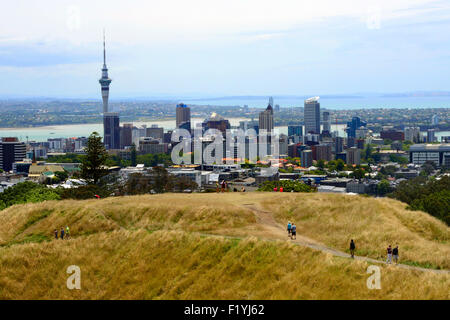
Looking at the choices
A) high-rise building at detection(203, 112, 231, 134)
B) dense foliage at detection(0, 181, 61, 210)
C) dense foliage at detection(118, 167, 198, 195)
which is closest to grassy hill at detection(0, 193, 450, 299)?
dense foliage at detection(0, 181, 61, 210)

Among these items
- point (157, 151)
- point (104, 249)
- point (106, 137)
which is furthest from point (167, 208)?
point (106, 137)

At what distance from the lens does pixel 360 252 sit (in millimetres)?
17047

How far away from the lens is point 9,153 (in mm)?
129250

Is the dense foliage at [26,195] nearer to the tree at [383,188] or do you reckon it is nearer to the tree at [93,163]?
the tree at [93,163]

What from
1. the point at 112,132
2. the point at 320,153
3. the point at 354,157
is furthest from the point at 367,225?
the point at 112,132

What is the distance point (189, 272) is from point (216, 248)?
4.04 feet

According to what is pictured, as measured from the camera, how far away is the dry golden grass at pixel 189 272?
14672mm

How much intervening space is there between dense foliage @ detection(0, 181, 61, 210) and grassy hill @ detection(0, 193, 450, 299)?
11.3 metres

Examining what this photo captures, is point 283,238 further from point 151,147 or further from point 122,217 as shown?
point 151,147

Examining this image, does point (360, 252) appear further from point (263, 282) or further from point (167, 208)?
point (167, 208)

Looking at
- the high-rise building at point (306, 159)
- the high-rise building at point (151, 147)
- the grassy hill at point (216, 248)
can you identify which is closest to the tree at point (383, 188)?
the high-rise building at point (306, 159)

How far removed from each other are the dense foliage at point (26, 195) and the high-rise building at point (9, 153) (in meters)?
91.8

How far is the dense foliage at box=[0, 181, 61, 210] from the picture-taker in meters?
34.1

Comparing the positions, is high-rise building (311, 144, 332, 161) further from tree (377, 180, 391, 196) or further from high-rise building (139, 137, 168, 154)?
tree (377, 180, 391, 196)
